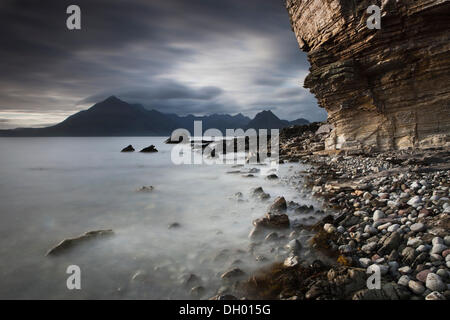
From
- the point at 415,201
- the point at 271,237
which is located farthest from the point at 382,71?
the point at 271,237

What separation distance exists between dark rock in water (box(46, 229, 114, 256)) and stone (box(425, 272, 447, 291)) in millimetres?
6097

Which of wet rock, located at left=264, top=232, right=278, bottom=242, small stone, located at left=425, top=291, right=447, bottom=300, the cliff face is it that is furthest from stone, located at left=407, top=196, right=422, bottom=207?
the cliff face

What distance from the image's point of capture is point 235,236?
221 inches

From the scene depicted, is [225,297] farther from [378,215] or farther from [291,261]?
[378,215]

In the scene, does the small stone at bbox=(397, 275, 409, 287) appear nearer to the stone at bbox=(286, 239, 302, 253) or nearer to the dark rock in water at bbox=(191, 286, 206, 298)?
the stone at bbox=(286, 239, 302, 253)

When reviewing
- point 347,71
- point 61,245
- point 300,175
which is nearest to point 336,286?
point 61,245

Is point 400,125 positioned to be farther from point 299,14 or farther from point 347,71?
point 299,14

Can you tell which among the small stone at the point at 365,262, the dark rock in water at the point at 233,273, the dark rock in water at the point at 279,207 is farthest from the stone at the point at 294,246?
the dark rock in water at the point at 279,207

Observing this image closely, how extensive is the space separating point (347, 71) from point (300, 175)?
7.50 m

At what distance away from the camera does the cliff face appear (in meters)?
11.6

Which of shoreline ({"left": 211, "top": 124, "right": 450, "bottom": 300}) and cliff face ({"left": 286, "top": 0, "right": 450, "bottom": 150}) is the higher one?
cliff face ({"left": 286, "top": 0, "right": 450, "bottom": 150})

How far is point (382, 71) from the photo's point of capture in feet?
44.4

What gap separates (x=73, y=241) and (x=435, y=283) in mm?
6454

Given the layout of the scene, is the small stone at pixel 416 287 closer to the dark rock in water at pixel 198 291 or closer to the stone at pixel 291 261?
the stone at pixel 291 261
